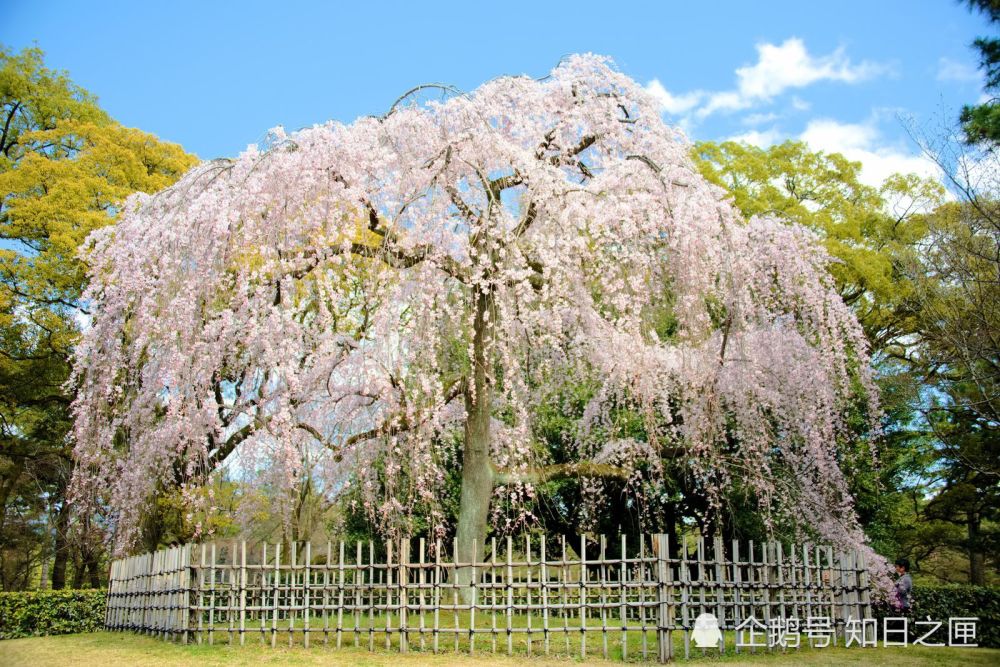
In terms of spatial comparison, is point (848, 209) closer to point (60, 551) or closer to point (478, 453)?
point (478, 453)

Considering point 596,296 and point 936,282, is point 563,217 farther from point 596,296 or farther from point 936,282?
point 936,282

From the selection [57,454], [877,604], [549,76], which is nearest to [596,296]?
[549,76]

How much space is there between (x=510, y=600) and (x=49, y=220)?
10.1 meters

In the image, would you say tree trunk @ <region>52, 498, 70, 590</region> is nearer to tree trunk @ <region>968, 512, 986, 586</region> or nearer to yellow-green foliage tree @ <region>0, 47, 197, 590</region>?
yellow-green foliage tree @ <region>0, 47, 197, 590</region>

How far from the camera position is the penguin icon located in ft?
22.3

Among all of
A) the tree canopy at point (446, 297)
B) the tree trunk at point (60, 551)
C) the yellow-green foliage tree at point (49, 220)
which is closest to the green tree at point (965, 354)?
the tree canopy at point (446, 297)

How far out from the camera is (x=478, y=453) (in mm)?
9008

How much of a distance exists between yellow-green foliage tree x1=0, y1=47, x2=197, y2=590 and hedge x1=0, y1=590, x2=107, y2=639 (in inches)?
41.1

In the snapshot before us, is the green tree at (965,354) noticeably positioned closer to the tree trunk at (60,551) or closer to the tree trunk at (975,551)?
the tree trunk at (975,551)

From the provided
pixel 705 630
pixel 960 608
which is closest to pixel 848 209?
pixel 960 608

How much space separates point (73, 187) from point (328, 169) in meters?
7.41

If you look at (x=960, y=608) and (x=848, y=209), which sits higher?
(x=848, y=209)

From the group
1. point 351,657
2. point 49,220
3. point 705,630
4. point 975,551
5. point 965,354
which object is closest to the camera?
point 351,657

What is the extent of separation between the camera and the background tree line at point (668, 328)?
430 inches
